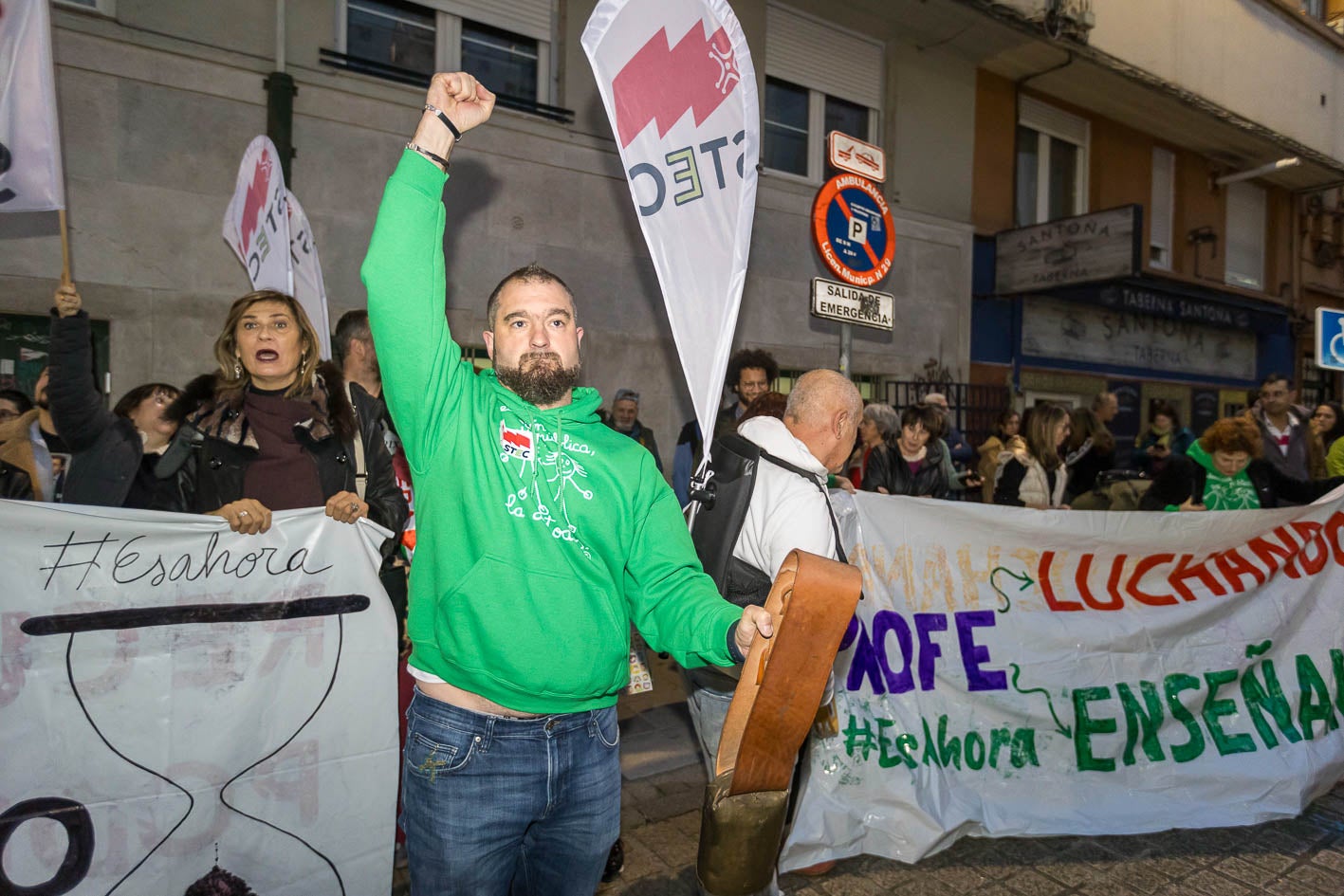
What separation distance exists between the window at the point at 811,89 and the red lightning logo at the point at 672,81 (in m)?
7.47

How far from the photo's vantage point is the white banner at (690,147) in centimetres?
284

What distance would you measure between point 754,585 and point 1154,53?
548 inches

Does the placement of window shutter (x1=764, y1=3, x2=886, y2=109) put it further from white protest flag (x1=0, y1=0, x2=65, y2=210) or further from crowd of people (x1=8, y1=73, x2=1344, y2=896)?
crowd of people (x1=8, y1=73, x2=1344, y2=896)

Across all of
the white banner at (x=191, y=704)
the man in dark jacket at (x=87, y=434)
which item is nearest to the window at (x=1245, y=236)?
the white banner at (x=191, y=704)

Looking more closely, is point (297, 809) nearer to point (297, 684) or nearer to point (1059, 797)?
point (297, 684)

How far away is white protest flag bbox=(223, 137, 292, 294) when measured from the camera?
4520 mm

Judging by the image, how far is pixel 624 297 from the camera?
9.01 meters

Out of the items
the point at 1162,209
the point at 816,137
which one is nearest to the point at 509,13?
the point at 816,137

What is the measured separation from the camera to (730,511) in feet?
9.63

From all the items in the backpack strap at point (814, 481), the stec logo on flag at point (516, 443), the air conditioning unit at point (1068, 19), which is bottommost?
the backpack strap at point (814, 481)

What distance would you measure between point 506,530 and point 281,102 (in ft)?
21.3

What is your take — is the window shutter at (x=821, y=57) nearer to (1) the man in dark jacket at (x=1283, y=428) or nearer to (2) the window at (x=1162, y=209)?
(1) the man in dark jacket at (x=1283, y=428)

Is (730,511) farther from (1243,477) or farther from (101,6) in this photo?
(101,6)

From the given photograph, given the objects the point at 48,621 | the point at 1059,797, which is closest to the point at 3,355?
the point at 48,621
